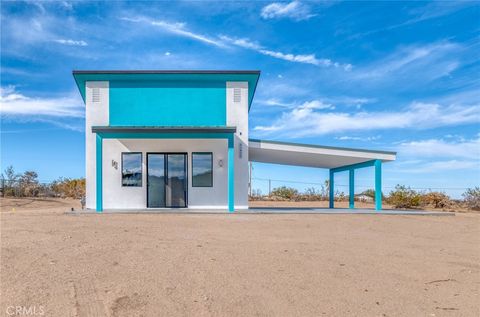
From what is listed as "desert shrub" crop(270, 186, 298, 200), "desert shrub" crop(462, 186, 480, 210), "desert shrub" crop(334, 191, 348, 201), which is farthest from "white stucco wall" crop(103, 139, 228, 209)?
"desert shrub" crop(334, 191, 348, 201)

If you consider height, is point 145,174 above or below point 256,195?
above

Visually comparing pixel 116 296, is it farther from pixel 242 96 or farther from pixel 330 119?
pixel 330 119

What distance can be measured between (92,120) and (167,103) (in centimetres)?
291

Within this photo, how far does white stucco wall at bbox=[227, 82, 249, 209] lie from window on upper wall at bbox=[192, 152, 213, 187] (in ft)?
3.31

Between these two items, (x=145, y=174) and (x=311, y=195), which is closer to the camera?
(x=145, y=174)

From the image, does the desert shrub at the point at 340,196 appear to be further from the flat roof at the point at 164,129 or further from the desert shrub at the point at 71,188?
the desert shrub at the point at 71,188

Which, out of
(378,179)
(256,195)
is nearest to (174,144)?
(378,179)

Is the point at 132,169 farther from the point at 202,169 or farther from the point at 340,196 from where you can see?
the point at 340,196

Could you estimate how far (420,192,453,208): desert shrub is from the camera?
65.2 feet

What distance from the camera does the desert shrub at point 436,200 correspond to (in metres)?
19.9

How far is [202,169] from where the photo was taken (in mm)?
13812

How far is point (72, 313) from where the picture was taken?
2.98 m

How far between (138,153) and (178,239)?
8.07m

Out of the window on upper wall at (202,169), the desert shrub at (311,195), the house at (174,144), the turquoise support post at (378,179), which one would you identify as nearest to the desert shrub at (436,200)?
the turquoise support post at (378,179)
